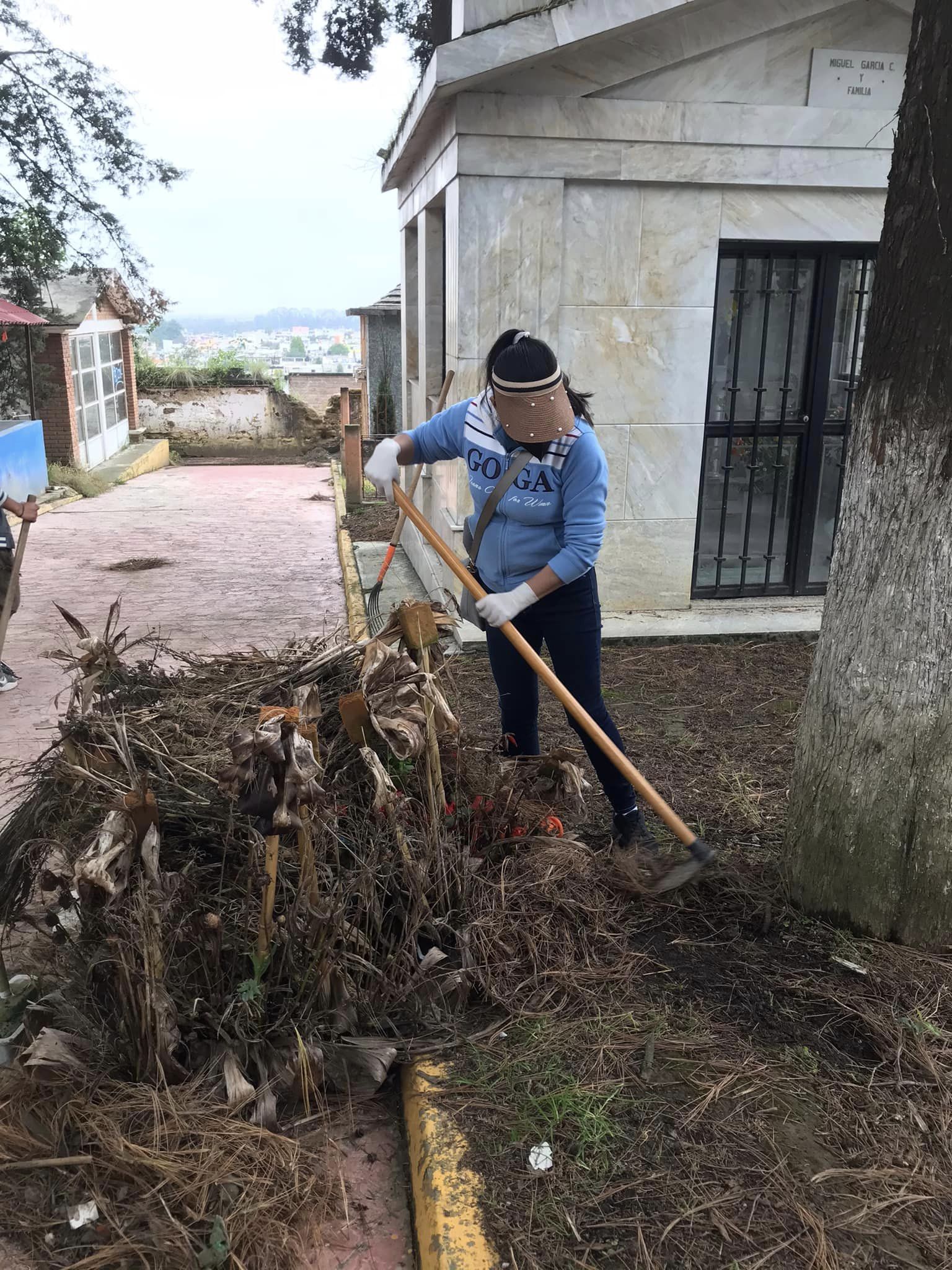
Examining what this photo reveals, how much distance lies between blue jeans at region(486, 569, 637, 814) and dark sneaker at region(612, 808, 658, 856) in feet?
0.11

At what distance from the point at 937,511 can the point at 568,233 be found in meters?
4.28

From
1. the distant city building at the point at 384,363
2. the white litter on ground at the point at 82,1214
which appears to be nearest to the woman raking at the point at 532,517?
the white litter on ground at the point at 82,1214

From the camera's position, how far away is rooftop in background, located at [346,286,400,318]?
17891 millimetres

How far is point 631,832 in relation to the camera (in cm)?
368

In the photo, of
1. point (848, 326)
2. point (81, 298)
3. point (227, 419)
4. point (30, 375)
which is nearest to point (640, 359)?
point (848, 326)

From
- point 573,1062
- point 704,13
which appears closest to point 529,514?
point 573,1062

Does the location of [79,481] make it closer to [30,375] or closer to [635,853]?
[30,375]

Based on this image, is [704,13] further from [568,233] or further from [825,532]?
[825,532]

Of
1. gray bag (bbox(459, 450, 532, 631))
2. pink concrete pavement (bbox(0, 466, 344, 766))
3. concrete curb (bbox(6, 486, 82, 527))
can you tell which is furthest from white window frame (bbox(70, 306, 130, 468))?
gray bag (bbox(459, 450, 532, 631))

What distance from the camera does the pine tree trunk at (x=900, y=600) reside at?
268cm

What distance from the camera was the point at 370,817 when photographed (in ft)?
9.73

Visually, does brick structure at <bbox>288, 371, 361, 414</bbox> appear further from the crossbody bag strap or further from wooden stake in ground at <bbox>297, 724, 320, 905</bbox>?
wooden stake in ground at <bbox>297, 724, 320, 905</bbox>

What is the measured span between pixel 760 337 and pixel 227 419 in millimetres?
21104

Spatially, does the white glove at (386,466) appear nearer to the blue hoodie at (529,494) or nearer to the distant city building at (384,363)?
the blue hoodie at (529,494)
